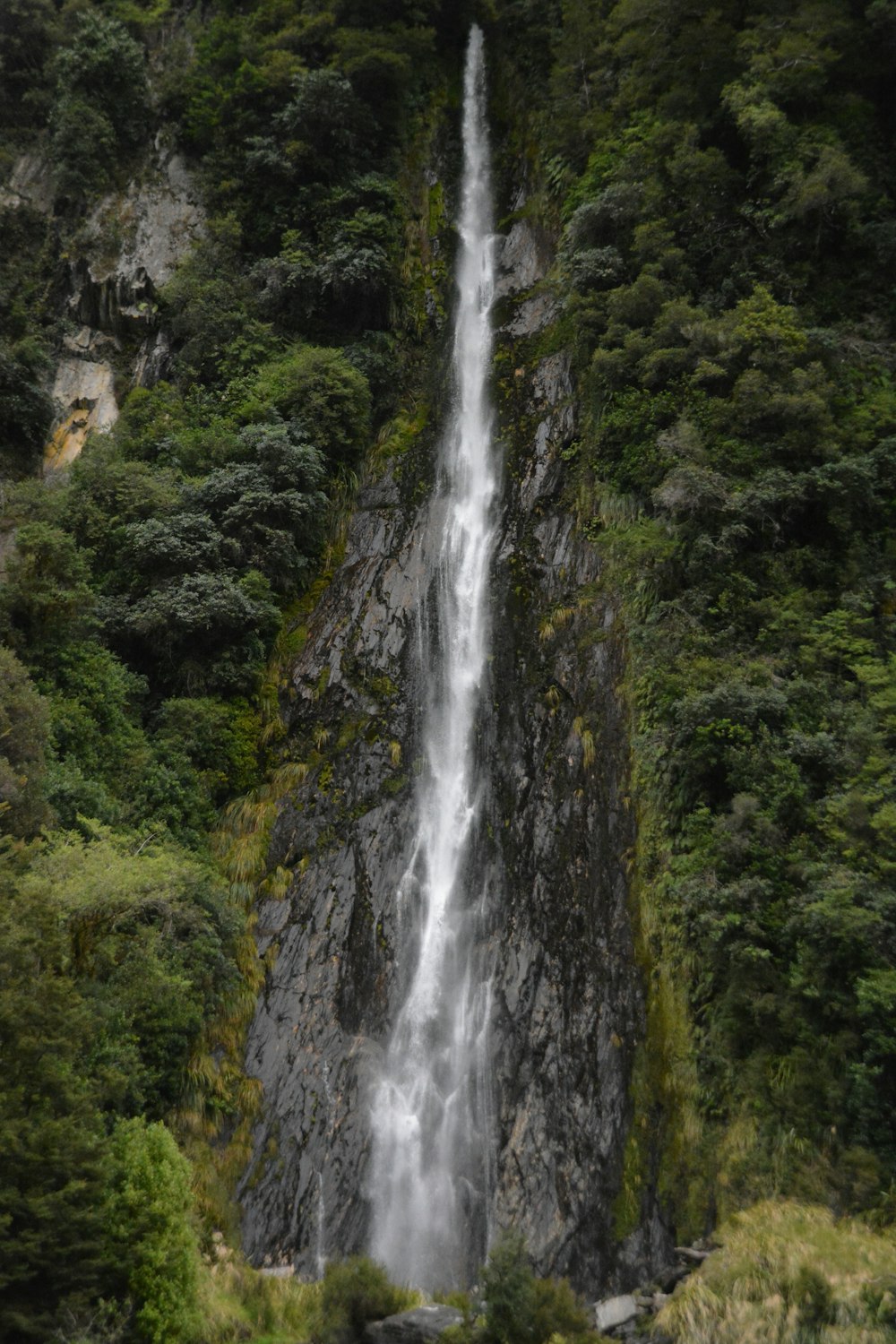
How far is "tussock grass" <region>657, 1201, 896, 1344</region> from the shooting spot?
5.62 metres

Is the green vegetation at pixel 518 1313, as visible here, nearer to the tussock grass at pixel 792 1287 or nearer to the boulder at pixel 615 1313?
the boulder at pixel 615 1313

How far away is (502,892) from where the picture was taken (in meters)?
11.3

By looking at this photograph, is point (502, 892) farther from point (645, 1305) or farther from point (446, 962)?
point (645, 1305)

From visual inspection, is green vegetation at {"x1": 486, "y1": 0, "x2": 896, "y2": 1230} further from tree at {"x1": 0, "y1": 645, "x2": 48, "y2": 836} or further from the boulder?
tree at {"x1": 0, "y1": 645, "x2": 48, "y2": 836}

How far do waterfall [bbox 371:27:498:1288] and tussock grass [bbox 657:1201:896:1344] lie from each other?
302 centimetres

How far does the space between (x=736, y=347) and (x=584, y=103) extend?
410 inches

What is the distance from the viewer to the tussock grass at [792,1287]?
5621 millimetres

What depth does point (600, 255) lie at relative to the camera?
587 inches

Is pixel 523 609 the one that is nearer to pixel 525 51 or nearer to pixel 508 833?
pixel 508 833

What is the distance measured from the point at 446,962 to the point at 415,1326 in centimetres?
433

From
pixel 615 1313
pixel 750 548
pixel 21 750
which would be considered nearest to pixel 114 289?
pixel 21 750

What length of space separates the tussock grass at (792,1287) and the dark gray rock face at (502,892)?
131 cm

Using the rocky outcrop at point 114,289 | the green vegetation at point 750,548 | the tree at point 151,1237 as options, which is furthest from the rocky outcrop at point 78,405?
the tree at point 151,1237

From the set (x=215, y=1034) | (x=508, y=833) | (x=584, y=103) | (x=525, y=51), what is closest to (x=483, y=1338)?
(x=215, y=1034)
